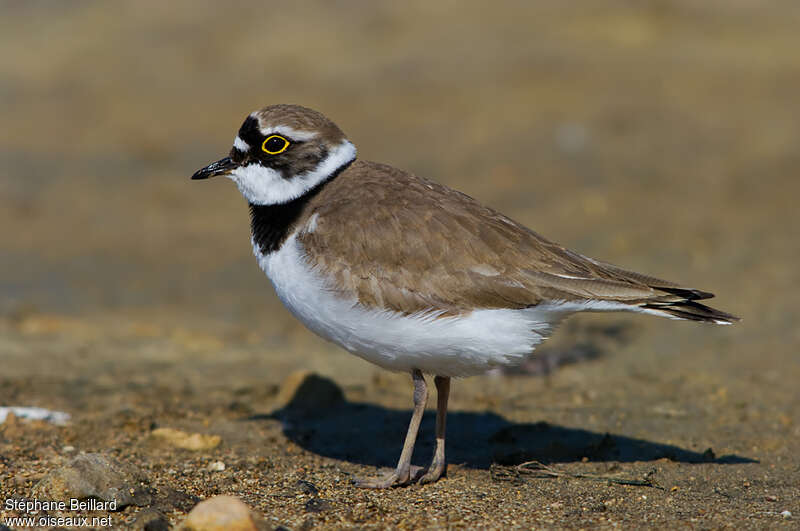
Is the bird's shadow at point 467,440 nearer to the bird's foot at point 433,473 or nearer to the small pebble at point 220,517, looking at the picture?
the bird's foot at point 433,473

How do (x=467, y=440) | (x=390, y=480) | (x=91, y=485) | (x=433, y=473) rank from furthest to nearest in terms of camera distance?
(x=467, y=440)
(x=433, y=473)
(x=390, y=480)
(x=91, y=485)

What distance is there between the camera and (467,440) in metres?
6.39

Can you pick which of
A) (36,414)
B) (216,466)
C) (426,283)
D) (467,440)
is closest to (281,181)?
(426,283)

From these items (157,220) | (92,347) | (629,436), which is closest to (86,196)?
(157,220)

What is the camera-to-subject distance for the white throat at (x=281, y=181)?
222 inches

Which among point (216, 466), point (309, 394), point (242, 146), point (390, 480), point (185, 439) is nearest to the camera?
point (390, 480)

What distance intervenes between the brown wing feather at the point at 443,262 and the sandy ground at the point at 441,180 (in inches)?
42.4

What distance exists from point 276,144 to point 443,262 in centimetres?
133

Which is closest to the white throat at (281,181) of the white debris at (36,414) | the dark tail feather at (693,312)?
the dark tail feather at (693,312)

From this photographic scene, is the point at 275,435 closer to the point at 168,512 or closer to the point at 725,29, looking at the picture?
the point at 168,512

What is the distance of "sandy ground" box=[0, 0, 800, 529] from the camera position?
5473 mm

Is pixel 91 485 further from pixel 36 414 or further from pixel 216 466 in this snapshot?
pixel 36 414

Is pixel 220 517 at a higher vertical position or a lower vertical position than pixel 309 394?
lower

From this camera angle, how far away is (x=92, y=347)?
862cm
